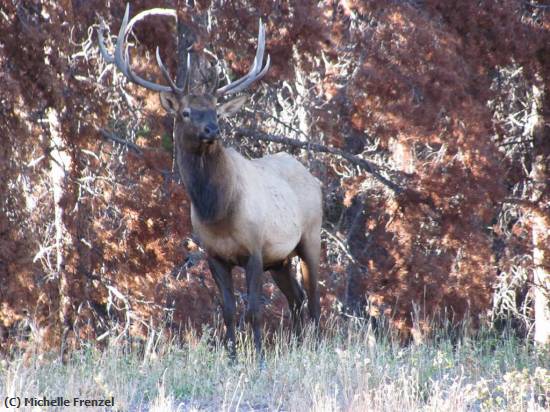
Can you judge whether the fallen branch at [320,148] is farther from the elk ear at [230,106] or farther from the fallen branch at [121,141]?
the elk ear at [230,106]

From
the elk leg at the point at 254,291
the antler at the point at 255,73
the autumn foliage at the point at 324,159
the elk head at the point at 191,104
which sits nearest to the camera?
the elk head at the point at 191,104

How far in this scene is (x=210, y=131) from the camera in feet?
29.5

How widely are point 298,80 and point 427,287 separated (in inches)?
124

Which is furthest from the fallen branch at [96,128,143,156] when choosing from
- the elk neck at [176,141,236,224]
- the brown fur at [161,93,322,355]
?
the elk neck at [176,141,236,224]

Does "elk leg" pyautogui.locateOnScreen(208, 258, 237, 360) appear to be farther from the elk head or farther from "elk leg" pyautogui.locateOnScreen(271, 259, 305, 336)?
"elk leg" pyautogui.locateOnScreen(271, 259, 305, 336)

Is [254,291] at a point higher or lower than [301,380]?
higher

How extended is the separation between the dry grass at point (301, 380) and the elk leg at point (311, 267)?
7.31 ft

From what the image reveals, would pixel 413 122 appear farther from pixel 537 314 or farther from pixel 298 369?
pixel 298 369

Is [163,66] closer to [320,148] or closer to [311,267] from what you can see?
[311,267]

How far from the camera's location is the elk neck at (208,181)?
939 centimetres

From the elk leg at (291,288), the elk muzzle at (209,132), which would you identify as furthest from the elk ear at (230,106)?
the elk leg at (291,288)

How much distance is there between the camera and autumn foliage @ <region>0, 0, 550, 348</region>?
1112cm

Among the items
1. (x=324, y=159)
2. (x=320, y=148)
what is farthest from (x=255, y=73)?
(x=324, y=159)

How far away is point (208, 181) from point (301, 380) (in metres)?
2.66
